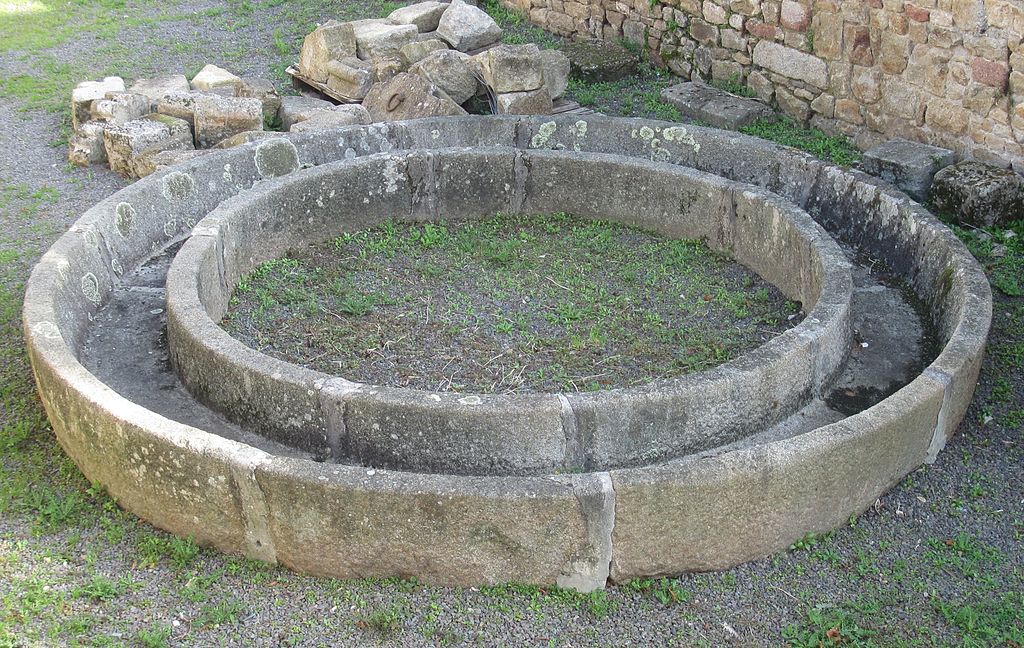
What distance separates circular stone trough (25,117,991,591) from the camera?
4336 mm

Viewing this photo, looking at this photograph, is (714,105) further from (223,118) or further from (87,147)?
(87,147)

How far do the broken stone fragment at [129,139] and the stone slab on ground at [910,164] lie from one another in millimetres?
5649

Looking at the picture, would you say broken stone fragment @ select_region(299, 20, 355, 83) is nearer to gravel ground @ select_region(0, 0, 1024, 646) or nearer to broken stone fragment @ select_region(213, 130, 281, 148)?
broken stone fragment @ select_region(213, 130, 281, 148)

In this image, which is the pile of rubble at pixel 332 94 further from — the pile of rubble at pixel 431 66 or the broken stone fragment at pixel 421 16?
the broken stone fragment at pixel 421 16

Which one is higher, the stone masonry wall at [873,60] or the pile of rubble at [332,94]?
the stone masonry wall at [873,60]

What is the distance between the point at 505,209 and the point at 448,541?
4076mm

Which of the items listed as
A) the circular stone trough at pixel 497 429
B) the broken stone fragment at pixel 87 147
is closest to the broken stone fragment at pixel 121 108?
the broken stone fragment at pixel 87 147

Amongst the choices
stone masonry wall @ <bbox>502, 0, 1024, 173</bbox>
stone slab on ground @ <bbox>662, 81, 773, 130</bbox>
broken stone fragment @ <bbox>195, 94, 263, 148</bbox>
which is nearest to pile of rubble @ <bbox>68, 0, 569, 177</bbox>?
broken stone fragment @ <bbox>195, 94, 263, 148</bbox>

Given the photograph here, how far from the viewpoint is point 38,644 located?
13.7 ft

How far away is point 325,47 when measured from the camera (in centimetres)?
1038

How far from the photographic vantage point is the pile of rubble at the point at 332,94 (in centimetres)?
882

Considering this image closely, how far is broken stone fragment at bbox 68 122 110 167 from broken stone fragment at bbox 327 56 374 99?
7.06 feet

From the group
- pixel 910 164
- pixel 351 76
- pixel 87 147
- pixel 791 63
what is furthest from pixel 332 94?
pixel 910 164

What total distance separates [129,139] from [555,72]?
3741 mm
